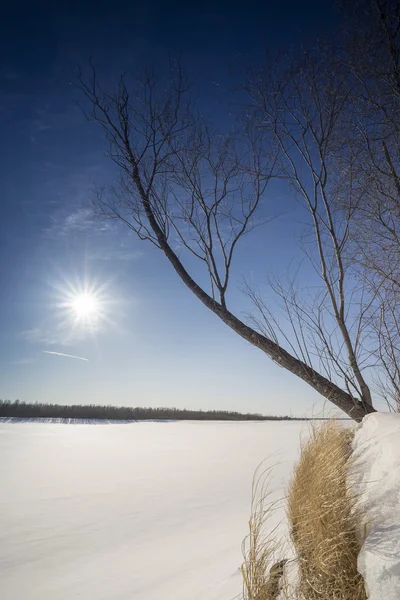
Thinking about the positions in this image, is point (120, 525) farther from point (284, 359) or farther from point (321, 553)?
point (321, 553)

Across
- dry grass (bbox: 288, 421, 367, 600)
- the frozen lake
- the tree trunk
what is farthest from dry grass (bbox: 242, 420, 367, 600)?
the tree trunk

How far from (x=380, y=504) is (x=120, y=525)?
102 inches

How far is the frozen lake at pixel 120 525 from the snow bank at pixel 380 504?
0.75 m

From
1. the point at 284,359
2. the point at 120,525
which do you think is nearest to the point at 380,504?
the point at 284,359

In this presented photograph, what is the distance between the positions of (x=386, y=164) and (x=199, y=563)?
285cm

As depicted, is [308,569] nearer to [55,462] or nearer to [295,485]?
[295,485]

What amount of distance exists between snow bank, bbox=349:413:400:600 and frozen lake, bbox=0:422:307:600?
755mm

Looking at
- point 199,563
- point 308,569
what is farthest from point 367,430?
point 199,563

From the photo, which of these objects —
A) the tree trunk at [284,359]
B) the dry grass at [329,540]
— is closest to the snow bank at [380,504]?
the dry grass at [329,540]

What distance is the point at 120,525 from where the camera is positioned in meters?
2.71

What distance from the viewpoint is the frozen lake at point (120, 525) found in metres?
1.69

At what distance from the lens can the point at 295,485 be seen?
4.79 feet

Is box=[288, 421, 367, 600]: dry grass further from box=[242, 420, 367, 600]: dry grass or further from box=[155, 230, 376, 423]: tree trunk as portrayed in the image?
box=[155, 230, 376, 423]: tree trunk

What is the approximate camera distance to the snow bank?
0.66 meters
